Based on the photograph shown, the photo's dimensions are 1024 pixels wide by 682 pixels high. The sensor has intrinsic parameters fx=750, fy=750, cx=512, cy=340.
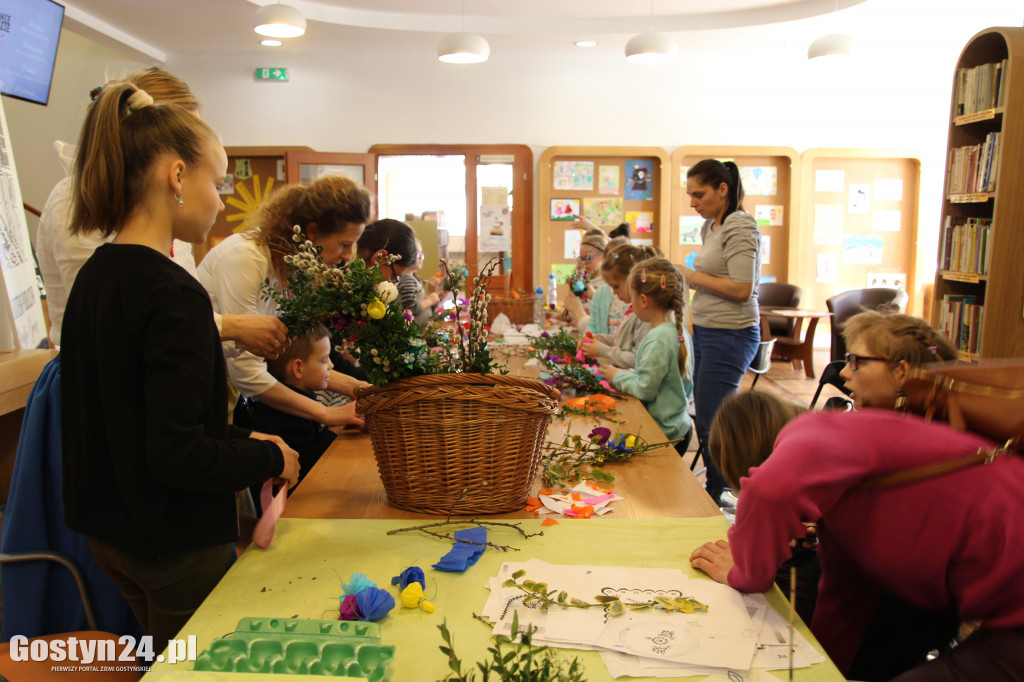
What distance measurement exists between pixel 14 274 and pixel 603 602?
94.2 inches

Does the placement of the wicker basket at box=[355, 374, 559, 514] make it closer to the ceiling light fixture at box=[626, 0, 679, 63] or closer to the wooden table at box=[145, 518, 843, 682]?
the wooden table at box=[145, 518, 843, 682]

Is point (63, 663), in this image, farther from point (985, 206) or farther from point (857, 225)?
point (857, 225)

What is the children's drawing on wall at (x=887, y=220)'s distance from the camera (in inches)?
Result: 309

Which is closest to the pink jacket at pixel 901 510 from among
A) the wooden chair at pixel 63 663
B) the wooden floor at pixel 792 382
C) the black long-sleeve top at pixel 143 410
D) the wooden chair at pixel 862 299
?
the black long-sleeve top at pixel 143 410

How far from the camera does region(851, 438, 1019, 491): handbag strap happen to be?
1124 millimetres

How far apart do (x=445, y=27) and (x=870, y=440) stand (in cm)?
654

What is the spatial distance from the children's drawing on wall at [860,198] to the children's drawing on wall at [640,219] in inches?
82.5

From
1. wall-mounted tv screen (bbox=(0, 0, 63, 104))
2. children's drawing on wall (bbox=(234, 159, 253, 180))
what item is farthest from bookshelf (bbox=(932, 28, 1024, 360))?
children's drawing on wall (bbox=(234, 159, 253, 180))

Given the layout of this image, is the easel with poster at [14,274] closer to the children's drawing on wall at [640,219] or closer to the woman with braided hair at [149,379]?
the woman with braided hair at [149,379]

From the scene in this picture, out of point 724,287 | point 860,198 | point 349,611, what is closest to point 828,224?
point 860,198

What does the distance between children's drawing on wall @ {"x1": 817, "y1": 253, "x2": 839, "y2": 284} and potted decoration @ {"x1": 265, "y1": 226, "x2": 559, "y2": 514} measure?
7.16 m

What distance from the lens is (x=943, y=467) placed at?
113 cm

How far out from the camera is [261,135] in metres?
7.66

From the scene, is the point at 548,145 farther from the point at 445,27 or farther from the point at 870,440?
the point at 870,440
